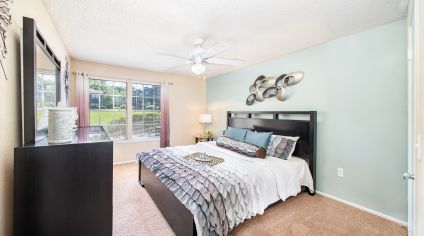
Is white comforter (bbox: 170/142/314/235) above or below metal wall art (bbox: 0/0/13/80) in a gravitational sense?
below

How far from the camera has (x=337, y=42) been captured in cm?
266

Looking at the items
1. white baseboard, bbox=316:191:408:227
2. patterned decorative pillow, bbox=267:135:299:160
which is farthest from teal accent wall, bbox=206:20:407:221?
patterned decorative pillow, bbox=267:135:299:160

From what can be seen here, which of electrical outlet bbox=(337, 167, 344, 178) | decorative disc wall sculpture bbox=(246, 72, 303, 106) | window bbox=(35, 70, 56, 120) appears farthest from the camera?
decorative disc wall sculpture bbox=(246, 72, 303, 106)

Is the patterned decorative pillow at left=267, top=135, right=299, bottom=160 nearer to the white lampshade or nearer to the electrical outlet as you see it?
the electrical outlet

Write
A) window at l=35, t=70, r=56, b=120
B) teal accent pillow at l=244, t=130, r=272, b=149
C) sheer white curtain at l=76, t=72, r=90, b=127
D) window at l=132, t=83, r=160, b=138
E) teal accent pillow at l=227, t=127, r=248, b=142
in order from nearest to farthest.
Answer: window at l=35, t=70, r=56, b=120, teal accent pillow at l=244, t=130, r=272, b=149, teal accent pillow at l=227, t=127, r=248, b=142, sheer white curtain at l=76, t=72, r=90, b=127, window at l=132, t=83, r=160, b=138

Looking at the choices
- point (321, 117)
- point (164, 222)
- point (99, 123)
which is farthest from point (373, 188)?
point (99, 123)

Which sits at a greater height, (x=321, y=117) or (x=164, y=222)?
(x=321, y=117)

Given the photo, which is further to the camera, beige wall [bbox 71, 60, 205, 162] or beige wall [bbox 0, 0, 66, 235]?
beige wall [bbox 71, 60, 205, 162]

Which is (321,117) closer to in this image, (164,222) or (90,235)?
(164,222)

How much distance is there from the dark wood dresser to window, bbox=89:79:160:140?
3367 millimetres

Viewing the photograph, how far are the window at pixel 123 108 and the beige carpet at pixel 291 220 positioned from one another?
7.01 ft

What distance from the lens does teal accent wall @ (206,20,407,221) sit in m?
2.17

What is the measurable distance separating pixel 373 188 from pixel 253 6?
265 cm

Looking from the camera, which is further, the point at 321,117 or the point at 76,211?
the point at 321,117
